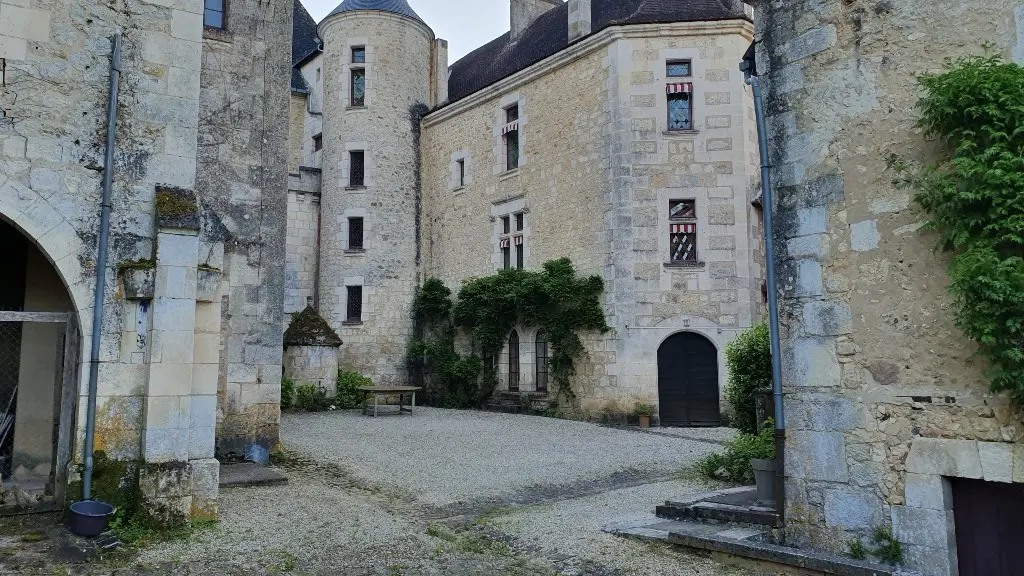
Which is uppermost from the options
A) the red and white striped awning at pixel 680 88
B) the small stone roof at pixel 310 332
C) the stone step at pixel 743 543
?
the red and white striped awning at pixel 680 88

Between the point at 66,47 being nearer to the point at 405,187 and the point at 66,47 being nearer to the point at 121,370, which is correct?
the point at 121,370

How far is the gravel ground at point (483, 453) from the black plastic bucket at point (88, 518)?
117 inches

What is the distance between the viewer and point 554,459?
9.70m

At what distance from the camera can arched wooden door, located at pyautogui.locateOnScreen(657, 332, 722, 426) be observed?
13.8 metres

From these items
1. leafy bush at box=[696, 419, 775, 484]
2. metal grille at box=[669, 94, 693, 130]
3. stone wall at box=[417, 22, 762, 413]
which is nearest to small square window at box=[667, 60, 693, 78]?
stone wall at box=[417, 22, 762, 413]

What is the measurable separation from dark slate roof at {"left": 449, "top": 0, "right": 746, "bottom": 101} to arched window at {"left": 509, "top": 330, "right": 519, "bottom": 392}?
605cm

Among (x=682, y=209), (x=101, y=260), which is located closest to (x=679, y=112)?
(x=682, y=209)

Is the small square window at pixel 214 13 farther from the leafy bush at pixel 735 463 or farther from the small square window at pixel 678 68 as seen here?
the small square window at pixel 678 68

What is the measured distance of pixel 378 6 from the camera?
18.8 m

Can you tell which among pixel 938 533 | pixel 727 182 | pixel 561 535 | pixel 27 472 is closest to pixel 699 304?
pixel 727 182

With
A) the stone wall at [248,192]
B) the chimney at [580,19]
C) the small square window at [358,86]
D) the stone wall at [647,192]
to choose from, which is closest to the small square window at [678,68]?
the stone wall at [647,192]

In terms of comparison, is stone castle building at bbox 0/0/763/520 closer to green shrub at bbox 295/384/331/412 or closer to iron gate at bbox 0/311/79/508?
iron gate at bbox 0/311/79/508

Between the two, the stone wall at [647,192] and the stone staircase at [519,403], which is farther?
the stone staircase at [519,403]

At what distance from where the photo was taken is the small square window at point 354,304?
18.3m
